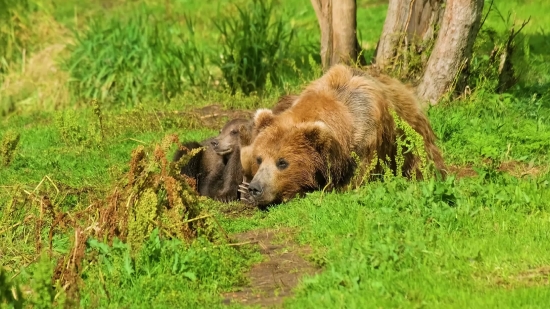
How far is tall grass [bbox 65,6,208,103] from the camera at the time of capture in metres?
13.7

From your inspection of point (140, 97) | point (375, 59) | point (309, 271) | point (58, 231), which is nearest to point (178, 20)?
point (140, 97)

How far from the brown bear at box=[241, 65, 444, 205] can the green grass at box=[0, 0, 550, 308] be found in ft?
1.18

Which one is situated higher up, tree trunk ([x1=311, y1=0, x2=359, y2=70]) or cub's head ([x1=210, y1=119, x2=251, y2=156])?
tree trunk ([x1=311, y1=0, x2=359, y2=70])

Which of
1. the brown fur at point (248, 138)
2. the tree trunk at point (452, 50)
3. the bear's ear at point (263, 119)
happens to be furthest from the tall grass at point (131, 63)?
the bear's ear at point (263, 119)

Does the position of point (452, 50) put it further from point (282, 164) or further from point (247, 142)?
point (282, 164)

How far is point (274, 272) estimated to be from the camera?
614 centimetres

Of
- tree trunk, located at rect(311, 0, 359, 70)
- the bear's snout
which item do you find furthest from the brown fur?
tree trunk, located at rect(311, 0, 359, 70)

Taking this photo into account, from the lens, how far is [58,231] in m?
7.49

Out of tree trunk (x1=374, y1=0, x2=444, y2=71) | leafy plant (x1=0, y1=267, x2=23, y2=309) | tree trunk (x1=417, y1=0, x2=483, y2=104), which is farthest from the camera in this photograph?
tree trunk (x1=374, y1=0, x2=444, y2=71)

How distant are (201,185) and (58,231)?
2.38 meters

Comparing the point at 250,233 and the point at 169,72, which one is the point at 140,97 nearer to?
the point at 169,72

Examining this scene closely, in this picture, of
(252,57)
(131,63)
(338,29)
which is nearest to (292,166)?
(338,29)

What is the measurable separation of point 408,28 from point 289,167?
12.2 ft

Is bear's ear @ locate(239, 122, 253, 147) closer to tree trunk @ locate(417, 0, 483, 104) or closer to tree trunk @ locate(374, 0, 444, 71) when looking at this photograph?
tree trunk @ locate(417, 0, 483, 104)
